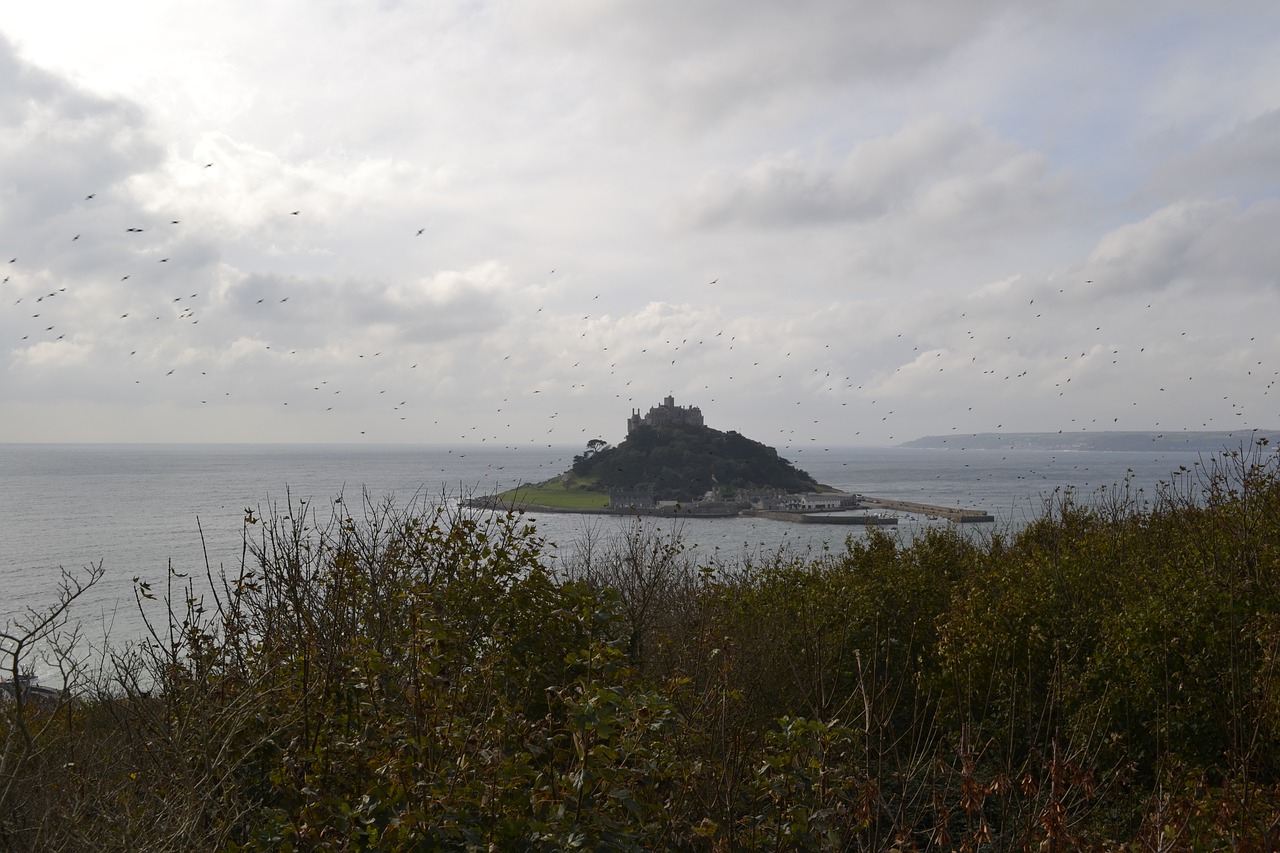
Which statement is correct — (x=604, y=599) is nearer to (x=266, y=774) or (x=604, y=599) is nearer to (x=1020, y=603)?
(x=266, y=774)

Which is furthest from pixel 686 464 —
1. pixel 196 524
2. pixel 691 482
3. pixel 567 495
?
pixel 196 524

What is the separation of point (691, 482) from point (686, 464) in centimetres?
513

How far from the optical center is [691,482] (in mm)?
125500

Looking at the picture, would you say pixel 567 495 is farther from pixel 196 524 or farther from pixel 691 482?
pixel 196 524

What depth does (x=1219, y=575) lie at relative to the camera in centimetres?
1009

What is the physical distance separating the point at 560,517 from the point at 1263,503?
296 ft

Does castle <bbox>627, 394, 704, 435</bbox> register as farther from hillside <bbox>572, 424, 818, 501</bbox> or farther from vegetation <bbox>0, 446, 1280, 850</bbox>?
vegetation <bbox>0, 446, 1280, 850</bbox>

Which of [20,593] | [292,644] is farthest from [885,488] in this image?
[292,644]

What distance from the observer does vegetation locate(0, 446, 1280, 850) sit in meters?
4.45

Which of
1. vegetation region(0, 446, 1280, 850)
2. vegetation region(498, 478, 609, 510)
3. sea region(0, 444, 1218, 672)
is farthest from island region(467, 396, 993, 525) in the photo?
vegetation region(0, 446, 1280, 850)

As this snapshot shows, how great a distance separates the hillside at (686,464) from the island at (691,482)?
0.15 metres

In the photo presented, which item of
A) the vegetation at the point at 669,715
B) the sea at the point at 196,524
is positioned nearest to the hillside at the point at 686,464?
the sea at the point at 196,524

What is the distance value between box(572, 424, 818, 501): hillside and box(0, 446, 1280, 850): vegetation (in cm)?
10478

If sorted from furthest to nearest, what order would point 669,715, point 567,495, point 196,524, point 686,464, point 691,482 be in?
point 686,464 < point 691,482 < point 567,495 < point 196,524 < point 669,715
